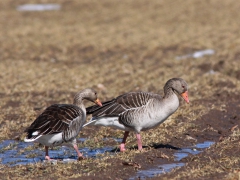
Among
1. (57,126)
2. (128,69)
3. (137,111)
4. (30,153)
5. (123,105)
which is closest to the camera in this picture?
(57,126)

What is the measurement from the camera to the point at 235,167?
310 inches

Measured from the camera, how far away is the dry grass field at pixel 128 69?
28.2ft

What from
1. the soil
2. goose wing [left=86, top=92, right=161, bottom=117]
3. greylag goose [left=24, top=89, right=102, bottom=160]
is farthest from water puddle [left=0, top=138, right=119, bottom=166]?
the soil

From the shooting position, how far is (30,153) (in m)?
10.2

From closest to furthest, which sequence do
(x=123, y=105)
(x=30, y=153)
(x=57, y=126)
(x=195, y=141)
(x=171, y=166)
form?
1. (x=171, y=166)
2. (x=57, y=126)
3. (x=123, y=105)
4. (x=30, y=153)
5. (x=195, y=141)

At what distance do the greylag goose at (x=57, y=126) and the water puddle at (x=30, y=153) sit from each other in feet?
1.80

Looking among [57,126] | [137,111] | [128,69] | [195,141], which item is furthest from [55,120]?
[128,69]

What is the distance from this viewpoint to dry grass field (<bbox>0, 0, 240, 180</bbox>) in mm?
8602

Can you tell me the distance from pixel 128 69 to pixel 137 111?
35.6 ft

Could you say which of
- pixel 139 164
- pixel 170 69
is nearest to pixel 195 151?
pixel 139 164

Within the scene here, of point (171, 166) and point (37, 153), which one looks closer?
point (171, 166)

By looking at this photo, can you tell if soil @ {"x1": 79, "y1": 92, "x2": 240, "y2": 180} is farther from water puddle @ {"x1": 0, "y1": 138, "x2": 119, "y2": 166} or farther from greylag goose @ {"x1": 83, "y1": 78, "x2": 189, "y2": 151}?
water puddle @ {"x1": 0, "y1": 138, "x2": 119, "y2": 166}

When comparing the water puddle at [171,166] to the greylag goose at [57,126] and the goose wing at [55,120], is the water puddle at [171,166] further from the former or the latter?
the goose wing at [55,120]

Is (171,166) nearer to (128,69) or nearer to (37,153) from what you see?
(37,153)
